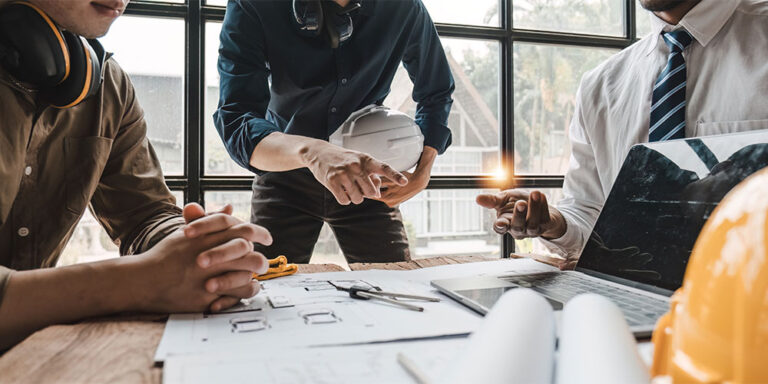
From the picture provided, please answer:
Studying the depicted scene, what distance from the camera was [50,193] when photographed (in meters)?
1.09

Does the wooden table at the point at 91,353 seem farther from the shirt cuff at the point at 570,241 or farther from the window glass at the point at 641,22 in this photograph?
the window glass at the point at 641,22

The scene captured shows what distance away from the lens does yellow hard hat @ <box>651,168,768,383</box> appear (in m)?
0.25

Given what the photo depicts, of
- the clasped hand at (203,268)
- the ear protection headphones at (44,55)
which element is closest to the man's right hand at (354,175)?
the clasped hand at (203,268)

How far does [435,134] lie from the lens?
186 cm

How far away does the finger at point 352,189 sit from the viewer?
1.08 meters

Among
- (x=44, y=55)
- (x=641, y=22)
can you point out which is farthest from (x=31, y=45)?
(x=641, y=22)

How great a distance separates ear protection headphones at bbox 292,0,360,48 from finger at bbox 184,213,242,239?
0.98 m

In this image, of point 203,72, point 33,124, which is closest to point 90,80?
point 33,124

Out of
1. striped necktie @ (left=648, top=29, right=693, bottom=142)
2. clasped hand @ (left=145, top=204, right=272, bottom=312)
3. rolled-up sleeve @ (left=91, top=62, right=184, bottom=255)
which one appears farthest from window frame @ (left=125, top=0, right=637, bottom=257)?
clasped hand @ (left=145, top=204, right=272, bottom=312)

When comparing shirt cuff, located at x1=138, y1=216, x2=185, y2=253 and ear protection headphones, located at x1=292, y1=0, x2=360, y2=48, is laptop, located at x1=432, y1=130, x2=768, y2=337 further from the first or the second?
ear protection headphones, located at x1=292, y1=0, x2=360, y2=48

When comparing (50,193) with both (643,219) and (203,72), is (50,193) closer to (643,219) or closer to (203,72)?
(643,219)

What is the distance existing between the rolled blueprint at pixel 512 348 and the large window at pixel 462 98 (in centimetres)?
232

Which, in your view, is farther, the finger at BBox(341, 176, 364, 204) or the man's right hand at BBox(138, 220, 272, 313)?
the finger at BBox(341, 176, 364, 204)

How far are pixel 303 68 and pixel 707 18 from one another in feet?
3.63
